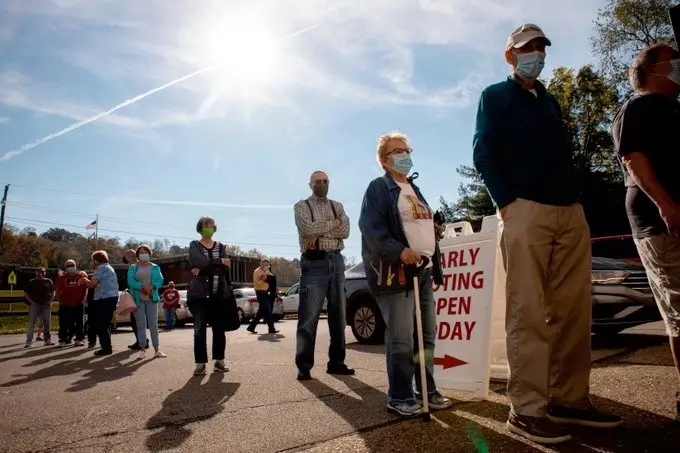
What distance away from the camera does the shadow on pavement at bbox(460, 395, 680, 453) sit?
243 cm

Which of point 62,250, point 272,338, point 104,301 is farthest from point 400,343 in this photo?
point 62,250

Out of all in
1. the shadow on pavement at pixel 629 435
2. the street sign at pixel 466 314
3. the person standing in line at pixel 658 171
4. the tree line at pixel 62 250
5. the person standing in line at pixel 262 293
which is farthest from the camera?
the tree line at pixel 62 250

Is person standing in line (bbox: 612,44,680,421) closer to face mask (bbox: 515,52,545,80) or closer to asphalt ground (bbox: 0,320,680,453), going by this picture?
face mask (bbox: 515,52,545,80)

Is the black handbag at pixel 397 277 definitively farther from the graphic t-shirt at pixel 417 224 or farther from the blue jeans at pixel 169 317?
the blue jeans at pixel 169 317

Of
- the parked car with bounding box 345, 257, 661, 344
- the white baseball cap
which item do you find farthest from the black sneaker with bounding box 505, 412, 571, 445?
the parked car with bounding box 345, 257, 661, 344

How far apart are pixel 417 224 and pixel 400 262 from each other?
342mm

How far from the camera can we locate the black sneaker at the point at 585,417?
2.78 meters

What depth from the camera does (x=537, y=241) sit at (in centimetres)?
284

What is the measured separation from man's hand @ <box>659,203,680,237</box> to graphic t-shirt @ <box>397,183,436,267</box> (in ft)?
4.58

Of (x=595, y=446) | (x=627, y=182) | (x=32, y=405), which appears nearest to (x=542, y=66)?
(x=627, y=182)

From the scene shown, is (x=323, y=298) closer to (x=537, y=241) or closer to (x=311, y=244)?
(x=311, y=244)

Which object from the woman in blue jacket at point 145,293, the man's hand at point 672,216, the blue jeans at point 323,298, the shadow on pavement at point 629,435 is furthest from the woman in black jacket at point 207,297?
the man's hand at point 672,216

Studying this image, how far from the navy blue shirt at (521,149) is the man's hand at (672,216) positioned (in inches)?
17.7

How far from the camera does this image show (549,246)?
2887mm
